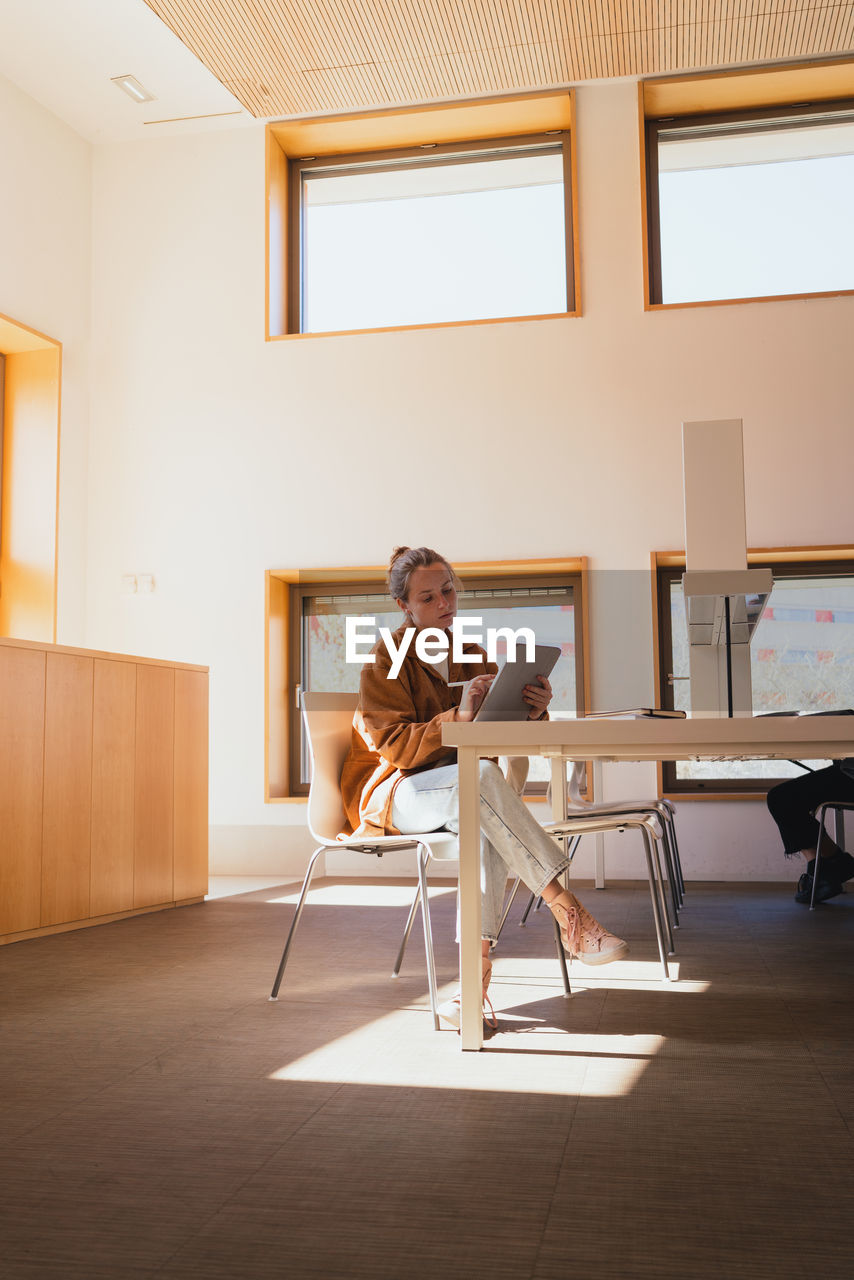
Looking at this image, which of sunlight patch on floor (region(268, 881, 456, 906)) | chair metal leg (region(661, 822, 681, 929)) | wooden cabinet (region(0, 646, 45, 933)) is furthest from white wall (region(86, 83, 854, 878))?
wooden cabinet (region(0, 646, 45, 933))

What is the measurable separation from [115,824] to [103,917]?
335mm

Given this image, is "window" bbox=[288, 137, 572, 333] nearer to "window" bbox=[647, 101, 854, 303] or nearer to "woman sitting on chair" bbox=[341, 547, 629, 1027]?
"window" bbox=[647, 101, 854, 303]

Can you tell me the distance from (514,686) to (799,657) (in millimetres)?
3382

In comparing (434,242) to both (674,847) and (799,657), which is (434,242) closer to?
(799,657)

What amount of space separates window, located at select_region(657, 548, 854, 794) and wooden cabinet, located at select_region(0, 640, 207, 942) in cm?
231

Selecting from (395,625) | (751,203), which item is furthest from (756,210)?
(395,625)

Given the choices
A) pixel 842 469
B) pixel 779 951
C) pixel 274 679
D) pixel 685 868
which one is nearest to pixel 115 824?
pixel 274 679

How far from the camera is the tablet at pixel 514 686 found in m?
2.30

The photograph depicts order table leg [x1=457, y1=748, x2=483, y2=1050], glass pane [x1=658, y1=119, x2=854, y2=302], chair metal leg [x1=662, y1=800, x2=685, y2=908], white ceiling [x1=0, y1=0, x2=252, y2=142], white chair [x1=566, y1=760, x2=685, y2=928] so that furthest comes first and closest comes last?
glass pane [x1=658, y1=119, x2=854, y2=302] → white ceiling [x1=0, y1=0, x2=252, y2=142] → chair metal leg [x1=662, y1=800, x2=685, y2=908] → white chair [x1=566, y1=760, x2=685, y2=928] → table leg [x1=457, y1=748, x2=483, y2=1050]

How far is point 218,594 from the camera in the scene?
5805mm

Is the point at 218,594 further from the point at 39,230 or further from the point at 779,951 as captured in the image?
the point at 779,951

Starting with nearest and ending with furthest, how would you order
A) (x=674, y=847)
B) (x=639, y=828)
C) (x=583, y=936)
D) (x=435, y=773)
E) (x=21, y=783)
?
(x=583, y=936) → (x=435, y=773) → (x=639, y=828) → (x=21, y=783) → (x=674, y=847)

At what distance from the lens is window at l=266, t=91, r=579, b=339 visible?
18.9ft

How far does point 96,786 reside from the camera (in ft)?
12.9
